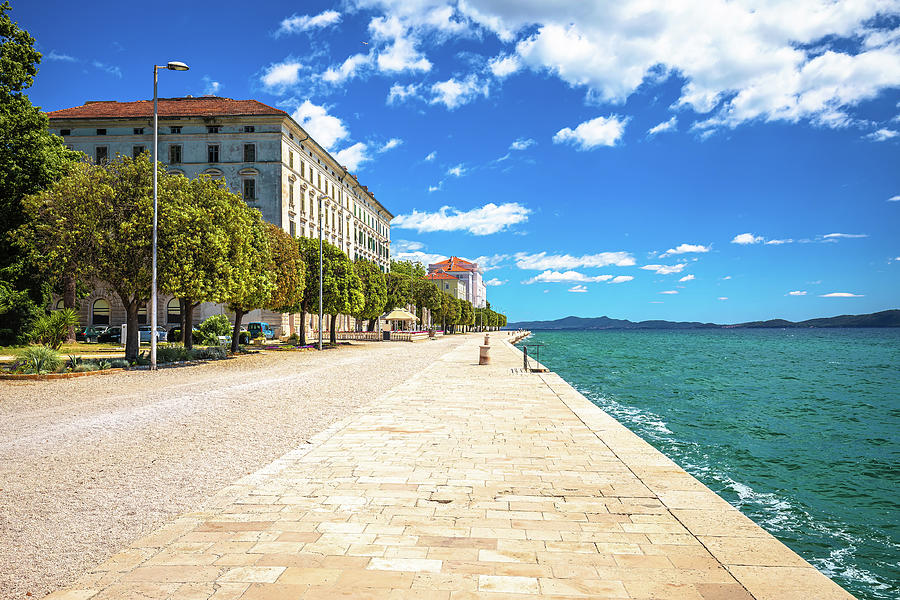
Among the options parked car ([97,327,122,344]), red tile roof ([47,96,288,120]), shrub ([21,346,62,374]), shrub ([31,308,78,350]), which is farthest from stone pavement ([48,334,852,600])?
red tile roof ([47,96,288,120])

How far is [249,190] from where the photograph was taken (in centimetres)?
5434

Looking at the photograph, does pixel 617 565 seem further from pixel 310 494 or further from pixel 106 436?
pixel 106 436

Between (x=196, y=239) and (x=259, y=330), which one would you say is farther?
(x=259, y=330)

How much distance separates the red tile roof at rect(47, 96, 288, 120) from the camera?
2135 inches

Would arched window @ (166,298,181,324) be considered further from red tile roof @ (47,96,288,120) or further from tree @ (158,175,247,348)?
tree @ (158,175,247,348)

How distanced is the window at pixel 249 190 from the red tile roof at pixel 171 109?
6383 mm

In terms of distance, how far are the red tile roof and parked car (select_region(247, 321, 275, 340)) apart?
19.6 m

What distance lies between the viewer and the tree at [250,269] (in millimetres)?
25562

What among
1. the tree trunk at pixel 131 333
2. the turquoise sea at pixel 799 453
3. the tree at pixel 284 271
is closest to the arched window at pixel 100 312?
the tree at pixel 284 271

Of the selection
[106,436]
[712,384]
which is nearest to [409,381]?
[106,436]

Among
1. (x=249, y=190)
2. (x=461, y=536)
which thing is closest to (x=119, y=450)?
(x=461, y=536)

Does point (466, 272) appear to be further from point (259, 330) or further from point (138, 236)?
point (138, 236)

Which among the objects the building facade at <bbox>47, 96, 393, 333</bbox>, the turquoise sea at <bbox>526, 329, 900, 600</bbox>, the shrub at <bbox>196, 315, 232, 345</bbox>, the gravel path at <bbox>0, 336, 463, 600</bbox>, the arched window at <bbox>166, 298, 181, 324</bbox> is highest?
the building facade at <bbox>47, 96, 393, 333</bbox>

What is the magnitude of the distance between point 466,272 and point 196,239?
15410 centimetres
